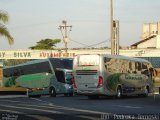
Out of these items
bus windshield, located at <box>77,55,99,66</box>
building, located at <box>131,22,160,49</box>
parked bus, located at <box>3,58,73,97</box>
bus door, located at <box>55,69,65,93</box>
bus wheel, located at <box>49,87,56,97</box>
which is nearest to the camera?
bus windshield, located at <box>77,55,99,66</box>

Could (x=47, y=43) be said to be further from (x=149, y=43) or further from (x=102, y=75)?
(x=102, y=75)

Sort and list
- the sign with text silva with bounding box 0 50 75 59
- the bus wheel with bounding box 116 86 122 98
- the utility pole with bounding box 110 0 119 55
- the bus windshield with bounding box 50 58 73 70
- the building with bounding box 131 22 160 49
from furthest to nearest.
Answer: the building with bounding box 131 22 160 49
the sign with text silva with bounding box 0 50 75 59
the utility pole with bounding box 110 0 119 55
the bus windshield with bounding box 50 58 73 70
the bus wheel with bounding box 116 86 122 98

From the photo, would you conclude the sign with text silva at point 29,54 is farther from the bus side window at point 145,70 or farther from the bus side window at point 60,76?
the bus side window at point 145,70

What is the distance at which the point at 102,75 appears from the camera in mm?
32500

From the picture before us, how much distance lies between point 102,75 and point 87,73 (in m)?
1.00

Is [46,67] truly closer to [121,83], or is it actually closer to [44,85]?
[44,85]

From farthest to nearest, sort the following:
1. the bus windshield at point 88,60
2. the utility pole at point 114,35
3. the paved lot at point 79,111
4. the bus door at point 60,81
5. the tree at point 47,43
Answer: the tree at point 47,43 < the utility pole at point 114,35 < the bus door at point 60,81 < the bus windshield at point 88,60 < the paved lot at point 79,111

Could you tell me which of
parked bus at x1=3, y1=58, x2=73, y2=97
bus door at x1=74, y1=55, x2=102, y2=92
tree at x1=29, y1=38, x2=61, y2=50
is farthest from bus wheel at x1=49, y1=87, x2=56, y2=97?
tree at x1=29, y1=38, x2=61, y2=50

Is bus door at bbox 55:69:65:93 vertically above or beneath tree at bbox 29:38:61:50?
beneath

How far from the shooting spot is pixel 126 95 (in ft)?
118

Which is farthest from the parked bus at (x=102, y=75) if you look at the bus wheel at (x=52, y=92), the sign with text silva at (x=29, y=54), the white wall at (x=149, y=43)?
the white wall at (x=149, y=43)

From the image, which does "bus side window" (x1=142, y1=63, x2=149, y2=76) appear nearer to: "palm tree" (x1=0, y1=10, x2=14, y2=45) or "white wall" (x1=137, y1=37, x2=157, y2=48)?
"palm tree" (x1=0, y1=10, x2=14, y2=45)

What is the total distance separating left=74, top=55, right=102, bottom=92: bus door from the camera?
32531 millimetres

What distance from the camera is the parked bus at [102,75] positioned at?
32562mm
